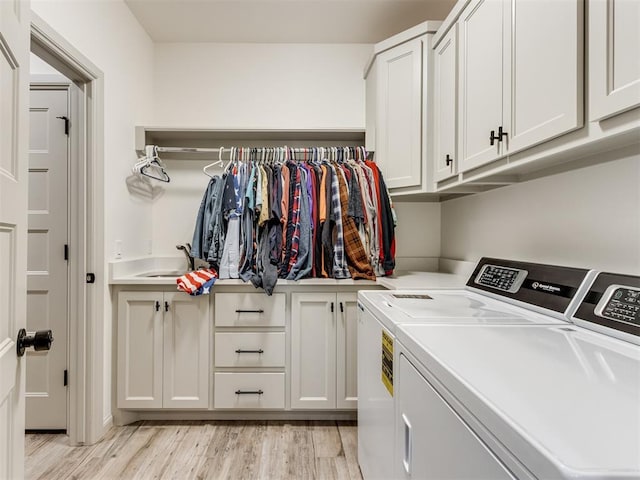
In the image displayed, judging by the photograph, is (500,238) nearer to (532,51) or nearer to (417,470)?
(532,51)

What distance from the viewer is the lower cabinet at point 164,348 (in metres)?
2.07

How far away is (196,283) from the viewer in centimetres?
201

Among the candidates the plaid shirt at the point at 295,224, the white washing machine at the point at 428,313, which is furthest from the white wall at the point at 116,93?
the white washing machine at the point at 428,313

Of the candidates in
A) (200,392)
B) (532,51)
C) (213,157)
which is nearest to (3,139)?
(532,51)

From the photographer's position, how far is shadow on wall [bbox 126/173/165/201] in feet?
7.66

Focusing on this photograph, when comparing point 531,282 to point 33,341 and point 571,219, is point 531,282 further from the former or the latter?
point 33,341

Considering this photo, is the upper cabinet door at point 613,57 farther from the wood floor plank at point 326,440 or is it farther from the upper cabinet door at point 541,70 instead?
the wood floor plank at point 326,440

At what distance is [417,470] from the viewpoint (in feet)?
2.80

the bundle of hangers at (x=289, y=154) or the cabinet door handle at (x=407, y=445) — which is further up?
the bundle of hangers at (x=289, y=154)

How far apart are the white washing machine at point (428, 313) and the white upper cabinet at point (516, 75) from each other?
495 millimetres

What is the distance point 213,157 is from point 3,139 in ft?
6.46

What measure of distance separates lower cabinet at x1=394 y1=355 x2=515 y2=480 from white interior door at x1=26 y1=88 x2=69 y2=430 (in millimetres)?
1991

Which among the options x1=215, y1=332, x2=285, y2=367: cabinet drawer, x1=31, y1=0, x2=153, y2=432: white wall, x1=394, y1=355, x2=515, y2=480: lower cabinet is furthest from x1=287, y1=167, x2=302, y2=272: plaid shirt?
x1=394, y1=355, x2=515, y2=480: lower cabinet

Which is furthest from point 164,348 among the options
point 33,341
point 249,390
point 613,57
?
point 613,57
